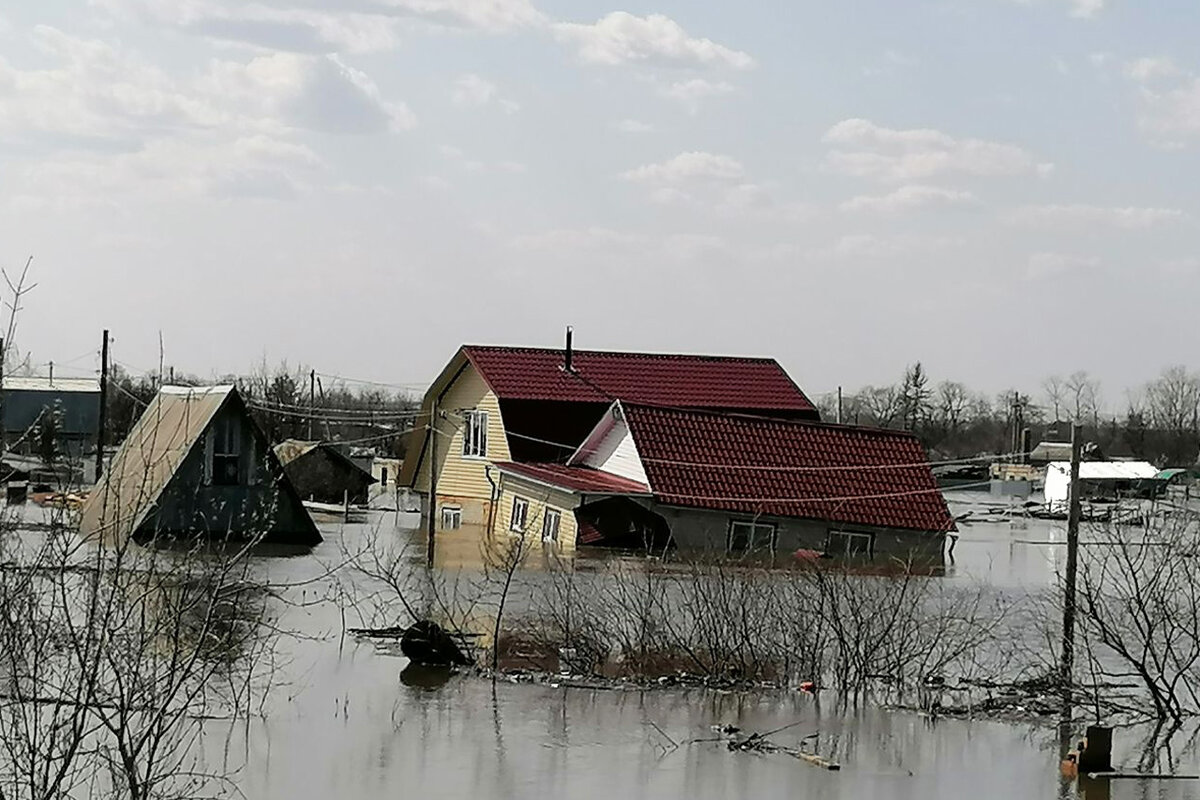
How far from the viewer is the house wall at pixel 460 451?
45219mm

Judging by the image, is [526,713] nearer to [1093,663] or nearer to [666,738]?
[666,738]

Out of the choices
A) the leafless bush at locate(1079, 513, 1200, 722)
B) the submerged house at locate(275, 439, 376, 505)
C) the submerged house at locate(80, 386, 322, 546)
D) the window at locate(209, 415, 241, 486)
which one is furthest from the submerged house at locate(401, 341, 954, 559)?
the leafless bush at locate(1079, 513, 1200, 722)

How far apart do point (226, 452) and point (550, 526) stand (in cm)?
748

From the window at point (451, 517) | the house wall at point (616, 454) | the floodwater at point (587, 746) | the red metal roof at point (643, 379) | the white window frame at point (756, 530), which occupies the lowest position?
the floodwater at point (587, 746)

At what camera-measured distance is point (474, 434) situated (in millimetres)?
46812

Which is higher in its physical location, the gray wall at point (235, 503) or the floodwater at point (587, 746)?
the gray wall at point (235, 503)

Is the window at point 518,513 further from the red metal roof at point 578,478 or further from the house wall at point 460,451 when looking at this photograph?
the house wall at point 460,451

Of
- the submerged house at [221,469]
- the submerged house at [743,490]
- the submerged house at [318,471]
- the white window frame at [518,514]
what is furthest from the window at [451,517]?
the submerged house at [221,469]

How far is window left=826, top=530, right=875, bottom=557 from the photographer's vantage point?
119ft

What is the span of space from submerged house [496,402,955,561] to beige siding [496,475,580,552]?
0.06 m

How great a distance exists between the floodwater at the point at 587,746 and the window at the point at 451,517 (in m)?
26.3

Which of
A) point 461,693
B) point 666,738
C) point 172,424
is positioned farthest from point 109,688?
point 172,424

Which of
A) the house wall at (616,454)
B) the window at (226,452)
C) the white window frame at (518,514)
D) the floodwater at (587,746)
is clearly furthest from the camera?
the white window frame at (518,514)

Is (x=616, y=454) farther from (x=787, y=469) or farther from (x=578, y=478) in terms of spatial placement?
(x=787, y=469)
